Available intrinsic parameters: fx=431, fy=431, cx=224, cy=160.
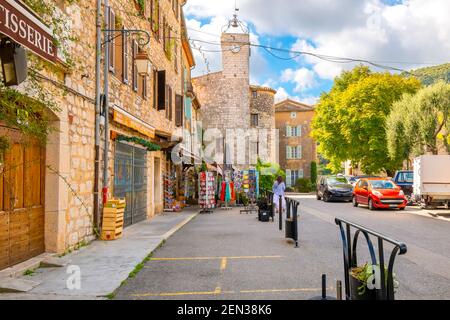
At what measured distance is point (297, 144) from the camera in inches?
2092

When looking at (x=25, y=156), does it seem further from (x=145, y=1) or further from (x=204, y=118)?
(x=204, y=118)

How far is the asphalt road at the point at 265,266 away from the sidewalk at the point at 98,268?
0.82 feet

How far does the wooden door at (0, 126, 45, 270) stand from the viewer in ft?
20.8

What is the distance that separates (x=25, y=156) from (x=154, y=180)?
35.6ft

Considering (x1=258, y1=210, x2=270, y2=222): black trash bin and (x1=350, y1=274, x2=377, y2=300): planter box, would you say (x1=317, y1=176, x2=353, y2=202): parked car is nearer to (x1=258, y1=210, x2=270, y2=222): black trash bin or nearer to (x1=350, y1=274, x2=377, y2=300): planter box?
(x1=258, y1=210, x2=270, y2=222): black trash bin

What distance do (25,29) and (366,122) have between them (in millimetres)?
31481

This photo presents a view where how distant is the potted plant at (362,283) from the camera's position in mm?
3844

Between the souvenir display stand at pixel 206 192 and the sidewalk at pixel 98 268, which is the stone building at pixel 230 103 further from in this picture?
the sidewalk at pixel 98 268

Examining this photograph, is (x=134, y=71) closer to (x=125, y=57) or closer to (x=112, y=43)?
(x=125, y=57)

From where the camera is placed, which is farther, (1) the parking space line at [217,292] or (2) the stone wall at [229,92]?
(2) the stone wall at [229,92]

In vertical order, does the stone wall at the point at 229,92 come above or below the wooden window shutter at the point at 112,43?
above

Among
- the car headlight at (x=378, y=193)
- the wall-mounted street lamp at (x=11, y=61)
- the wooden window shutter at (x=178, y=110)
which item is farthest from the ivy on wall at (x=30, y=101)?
the car headlight at (x=378, y=193)

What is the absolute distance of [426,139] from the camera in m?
26.3

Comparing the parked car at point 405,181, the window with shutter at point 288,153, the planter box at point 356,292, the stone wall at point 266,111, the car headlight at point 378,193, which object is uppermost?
the stone wall at point 266,111
